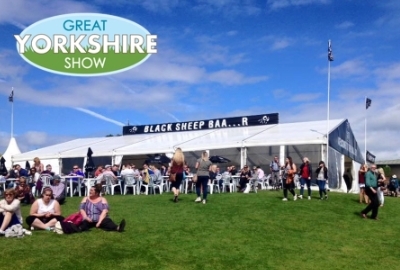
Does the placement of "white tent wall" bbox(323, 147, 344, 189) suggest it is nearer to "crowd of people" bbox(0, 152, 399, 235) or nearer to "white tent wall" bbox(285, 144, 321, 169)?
"white tent wall" bbox(285, 144, 321, 169)

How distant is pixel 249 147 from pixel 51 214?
13.4 metres

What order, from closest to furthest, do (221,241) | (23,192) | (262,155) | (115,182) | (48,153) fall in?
(221,241) < (23,192) < (115,182) < (262,155) < (48,153)

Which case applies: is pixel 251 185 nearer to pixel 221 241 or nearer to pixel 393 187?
pixel 393 187

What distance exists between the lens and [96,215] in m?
9.09

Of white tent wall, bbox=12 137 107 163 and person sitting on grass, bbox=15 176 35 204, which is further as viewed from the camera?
white tent wall, bbox=12 137 107 163

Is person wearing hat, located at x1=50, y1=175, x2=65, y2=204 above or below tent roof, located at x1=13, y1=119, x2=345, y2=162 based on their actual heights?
below

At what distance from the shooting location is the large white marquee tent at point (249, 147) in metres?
20.6

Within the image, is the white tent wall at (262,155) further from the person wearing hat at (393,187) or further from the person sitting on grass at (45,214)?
the person sitting on grass at (45,214)

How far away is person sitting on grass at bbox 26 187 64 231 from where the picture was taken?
883cm

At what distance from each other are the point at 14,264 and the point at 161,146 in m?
16.5

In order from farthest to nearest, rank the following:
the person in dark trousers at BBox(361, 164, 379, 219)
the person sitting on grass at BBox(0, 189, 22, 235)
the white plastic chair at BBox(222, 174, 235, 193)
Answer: the white plastic chair at BBox(222, 174, 235, 193) < the person in dark trousers at BBox(361, 164, 379, 219) < the person sitting on grass at BBox(0, 189, 22, 235)

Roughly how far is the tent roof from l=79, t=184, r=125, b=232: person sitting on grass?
40.7 feet

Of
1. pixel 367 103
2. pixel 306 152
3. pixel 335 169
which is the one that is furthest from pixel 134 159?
pixel 367 103

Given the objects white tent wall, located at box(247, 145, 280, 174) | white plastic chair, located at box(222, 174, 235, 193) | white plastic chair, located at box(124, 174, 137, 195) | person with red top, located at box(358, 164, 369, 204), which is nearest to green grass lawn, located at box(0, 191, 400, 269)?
person with red top, located at box(358, 164, 369, 204)
